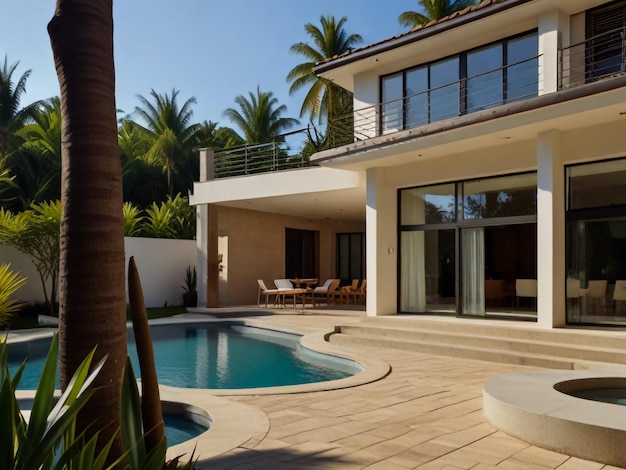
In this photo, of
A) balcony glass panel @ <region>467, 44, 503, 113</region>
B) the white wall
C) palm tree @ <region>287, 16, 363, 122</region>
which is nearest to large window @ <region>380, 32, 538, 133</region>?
balcony glass panel @ <region>467, 44, 503, 113</region>

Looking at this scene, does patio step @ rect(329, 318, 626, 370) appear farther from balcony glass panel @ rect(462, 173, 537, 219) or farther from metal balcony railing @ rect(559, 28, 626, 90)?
metal balcony railing @ rect(559, 28, 626, 90)

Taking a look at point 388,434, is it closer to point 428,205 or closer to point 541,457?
point 541,457

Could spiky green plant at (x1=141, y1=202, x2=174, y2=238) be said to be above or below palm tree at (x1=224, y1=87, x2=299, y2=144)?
below

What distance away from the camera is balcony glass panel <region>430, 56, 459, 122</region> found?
11945mm

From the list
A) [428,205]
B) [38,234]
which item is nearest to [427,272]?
[428,205]

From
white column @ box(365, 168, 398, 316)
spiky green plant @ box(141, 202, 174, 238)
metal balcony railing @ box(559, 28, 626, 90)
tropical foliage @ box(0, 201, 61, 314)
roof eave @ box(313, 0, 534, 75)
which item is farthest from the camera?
spiky green plant @ box(141, 202, 174, 238)

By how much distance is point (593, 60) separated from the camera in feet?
33.5

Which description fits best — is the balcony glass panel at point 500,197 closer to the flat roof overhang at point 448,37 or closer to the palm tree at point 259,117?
the flat roof overhang at point 448,37

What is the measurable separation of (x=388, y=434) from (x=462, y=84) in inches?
354

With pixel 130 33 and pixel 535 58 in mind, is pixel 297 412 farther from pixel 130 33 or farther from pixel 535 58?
pixel 535 58

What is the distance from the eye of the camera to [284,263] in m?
21.1

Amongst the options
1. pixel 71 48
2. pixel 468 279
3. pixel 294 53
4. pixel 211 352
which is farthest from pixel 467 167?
pixel 294 53

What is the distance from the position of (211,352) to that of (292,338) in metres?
2.16

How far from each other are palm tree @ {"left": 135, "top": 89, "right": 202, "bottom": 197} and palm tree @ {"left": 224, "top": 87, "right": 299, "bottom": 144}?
3017 mm
